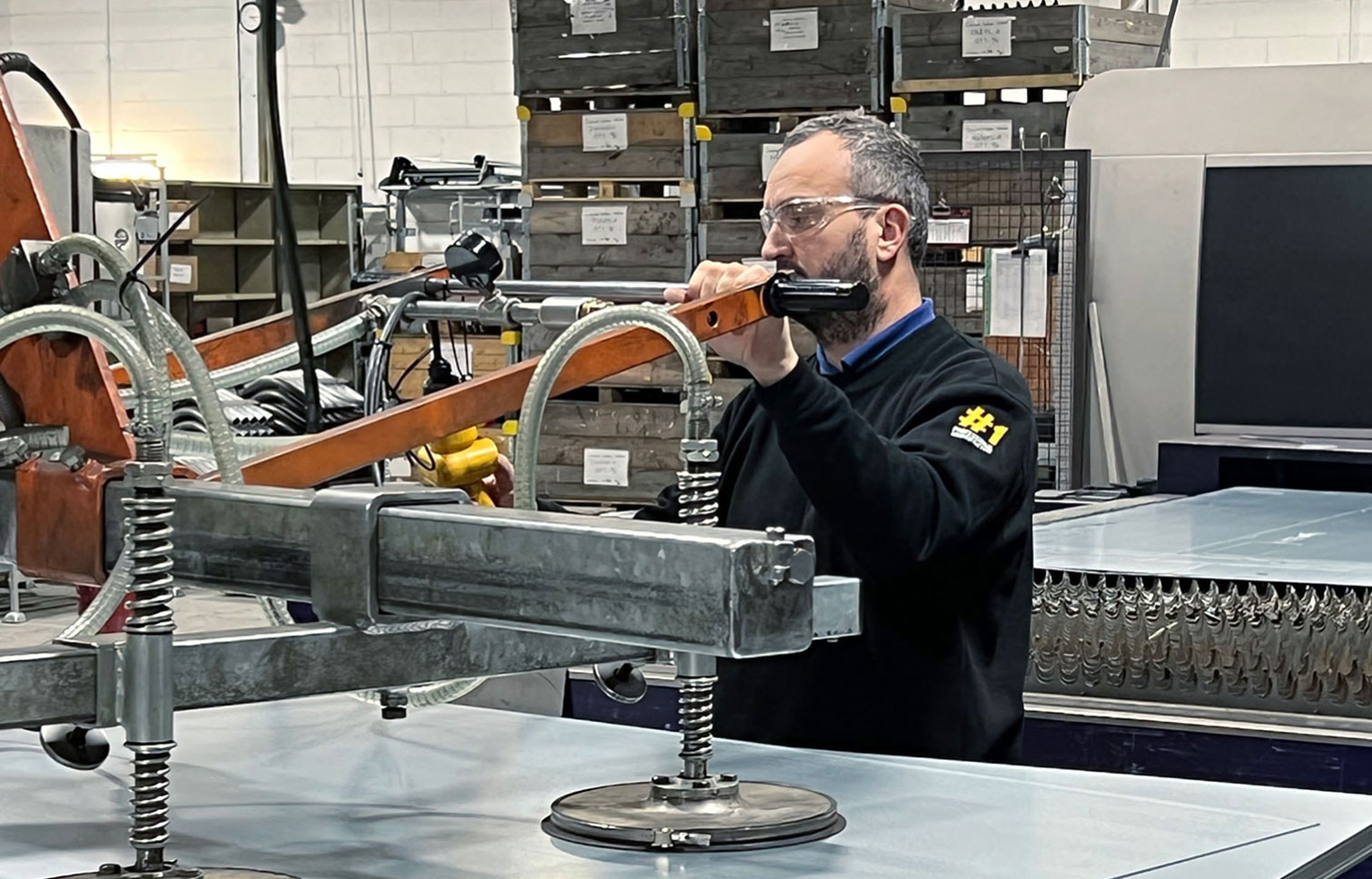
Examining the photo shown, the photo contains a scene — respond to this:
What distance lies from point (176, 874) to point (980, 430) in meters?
1.28

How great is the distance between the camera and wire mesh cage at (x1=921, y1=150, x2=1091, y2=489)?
536 cm

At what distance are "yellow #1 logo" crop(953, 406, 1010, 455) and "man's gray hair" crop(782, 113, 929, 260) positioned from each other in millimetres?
381

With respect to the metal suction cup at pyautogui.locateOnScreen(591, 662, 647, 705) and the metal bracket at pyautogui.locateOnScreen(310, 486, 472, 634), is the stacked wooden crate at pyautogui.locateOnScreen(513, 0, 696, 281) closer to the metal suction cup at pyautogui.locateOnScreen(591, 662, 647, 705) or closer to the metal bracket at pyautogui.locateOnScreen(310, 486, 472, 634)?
the metal suction cup at pyautogui.locateOnScreen(591, 662, 647, 705)

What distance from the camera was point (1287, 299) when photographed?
17.5 ft

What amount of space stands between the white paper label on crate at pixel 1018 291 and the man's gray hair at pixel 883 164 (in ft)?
8.68

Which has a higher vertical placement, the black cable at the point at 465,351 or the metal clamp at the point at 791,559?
the metal clamp at the point at 791,559

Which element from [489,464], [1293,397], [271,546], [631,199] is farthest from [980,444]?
[631,199]

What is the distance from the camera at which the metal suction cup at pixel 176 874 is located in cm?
136

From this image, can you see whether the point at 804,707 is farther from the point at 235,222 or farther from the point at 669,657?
the point at 235,222

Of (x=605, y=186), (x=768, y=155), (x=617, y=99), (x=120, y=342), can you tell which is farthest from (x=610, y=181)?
(x=120, y=342)

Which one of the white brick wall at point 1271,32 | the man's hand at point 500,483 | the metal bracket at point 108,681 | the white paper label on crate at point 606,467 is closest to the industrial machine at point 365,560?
the metal bracket at point 108,681

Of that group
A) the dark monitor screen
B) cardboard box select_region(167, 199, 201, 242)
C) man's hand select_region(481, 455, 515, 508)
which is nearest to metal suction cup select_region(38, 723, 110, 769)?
man's hand select_region(481, 455, 515, 508)

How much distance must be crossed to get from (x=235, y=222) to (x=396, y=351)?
2852mm

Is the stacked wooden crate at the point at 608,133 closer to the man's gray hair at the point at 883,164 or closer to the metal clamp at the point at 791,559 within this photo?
the man's gray hair at the point at 883,164
